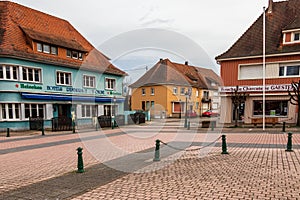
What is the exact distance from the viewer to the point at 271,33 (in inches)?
891

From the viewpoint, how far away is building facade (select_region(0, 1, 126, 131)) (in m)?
19.2

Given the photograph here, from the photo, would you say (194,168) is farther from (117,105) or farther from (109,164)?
(117,105)

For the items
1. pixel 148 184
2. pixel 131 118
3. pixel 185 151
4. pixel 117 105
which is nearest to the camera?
pixel 148 184

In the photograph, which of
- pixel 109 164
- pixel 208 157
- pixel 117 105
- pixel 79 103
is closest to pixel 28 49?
pixel 79 103

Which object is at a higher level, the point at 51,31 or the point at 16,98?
the point at 51,31

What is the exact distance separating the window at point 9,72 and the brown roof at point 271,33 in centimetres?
1907

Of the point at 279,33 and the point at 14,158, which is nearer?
the point at 14,158

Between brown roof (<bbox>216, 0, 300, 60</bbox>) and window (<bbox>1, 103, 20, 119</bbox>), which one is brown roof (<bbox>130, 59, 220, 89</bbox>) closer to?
brown roof (<bbox>216, 0, 300, 60</bbox>)

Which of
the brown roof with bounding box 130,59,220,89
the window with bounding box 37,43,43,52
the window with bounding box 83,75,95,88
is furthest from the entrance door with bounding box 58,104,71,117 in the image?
the brown roof with bounding box 130,59,220,89

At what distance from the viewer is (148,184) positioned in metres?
5.66

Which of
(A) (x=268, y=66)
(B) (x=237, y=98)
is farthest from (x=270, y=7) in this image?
(B) (x=237, y=98)

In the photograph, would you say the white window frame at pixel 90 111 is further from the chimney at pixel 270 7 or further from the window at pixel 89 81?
the chimney at pixel 270 7

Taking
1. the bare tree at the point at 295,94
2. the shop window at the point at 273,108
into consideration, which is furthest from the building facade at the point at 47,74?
the bare tree at the point at 295,94

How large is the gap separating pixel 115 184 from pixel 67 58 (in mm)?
21289
